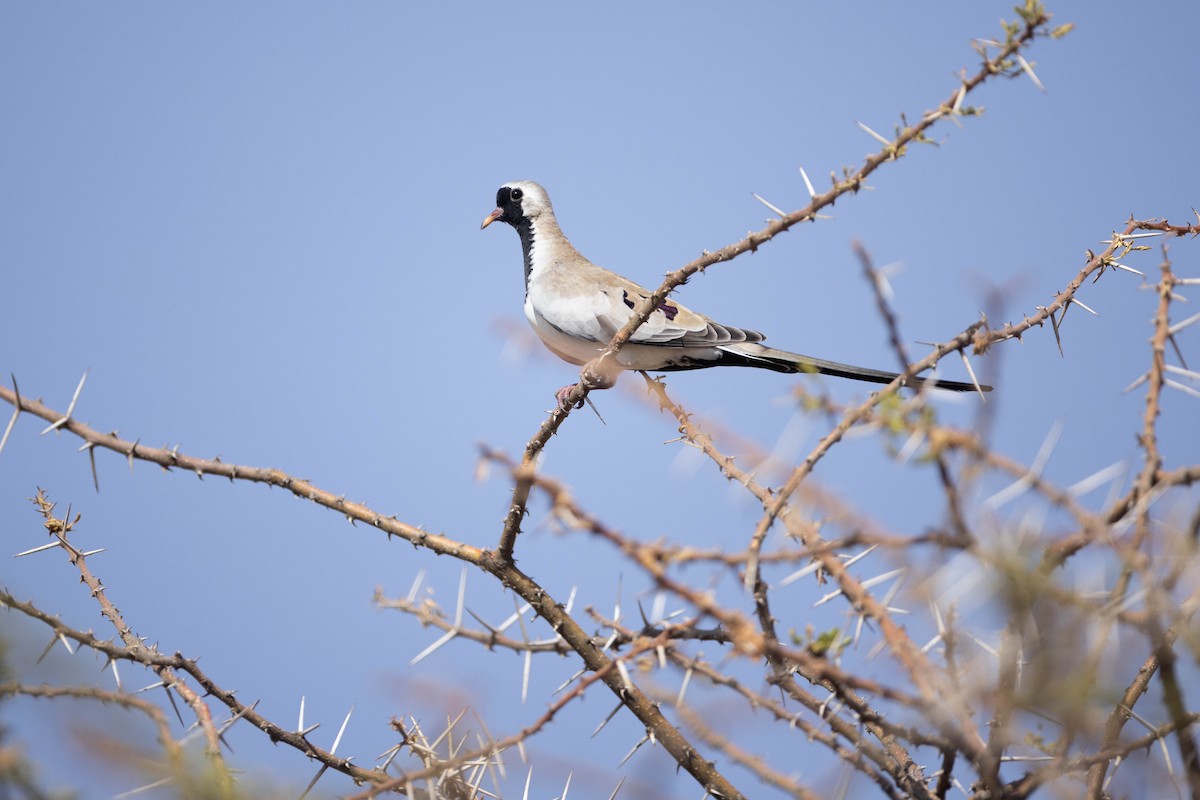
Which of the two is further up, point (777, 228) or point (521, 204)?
point (521, 204)

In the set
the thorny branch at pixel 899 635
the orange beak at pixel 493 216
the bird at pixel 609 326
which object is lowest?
the thorny branch at pixel 899 635

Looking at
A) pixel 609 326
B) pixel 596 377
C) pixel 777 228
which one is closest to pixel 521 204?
pixel 609 326

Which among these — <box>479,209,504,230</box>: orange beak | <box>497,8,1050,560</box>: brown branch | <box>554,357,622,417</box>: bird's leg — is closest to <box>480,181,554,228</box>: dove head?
<box>479,209,504,230</box>: orange beak

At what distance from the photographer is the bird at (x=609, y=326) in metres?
5.12

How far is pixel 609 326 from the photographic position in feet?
18.0

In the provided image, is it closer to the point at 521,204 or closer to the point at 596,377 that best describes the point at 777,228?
the point at 596,377

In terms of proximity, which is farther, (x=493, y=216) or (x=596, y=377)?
(x=493, y=216)

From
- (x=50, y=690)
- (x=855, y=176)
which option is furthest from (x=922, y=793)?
(x=50, y=690)

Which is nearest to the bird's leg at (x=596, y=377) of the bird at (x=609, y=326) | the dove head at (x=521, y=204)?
the bird at (x=609, y=326)

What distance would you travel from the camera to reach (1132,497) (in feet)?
5.05

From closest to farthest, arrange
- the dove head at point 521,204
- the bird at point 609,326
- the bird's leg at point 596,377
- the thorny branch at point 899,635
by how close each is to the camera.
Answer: the thorny branch at point 899,635 → the bird's leg at point 596,377 → the bird at point 609,326 → the dove head at point 521,204

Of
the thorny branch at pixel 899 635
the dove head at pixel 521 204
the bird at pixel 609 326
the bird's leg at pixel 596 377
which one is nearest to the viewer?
the thorny branch at pixel 899 635

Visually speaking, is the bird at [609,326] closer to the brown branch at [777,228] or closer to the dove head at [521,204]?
the dove head at [521,204]

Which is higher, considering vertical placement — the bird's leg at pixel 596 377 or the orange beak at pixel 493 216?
the orange beak at pixel 493 216
